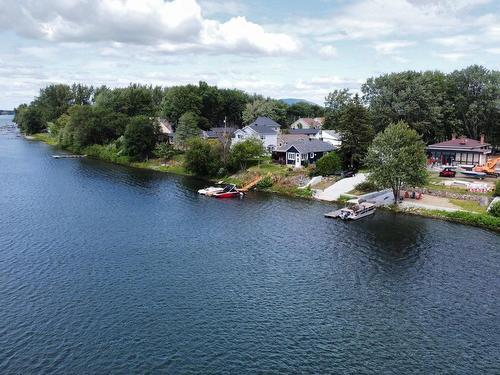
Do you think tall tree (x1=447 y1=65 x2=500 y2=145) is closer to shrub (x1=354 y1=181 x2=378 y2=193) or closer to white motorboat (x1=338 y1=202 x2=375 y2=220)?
shrub (x1=354 y1=181 x2=378 y2=193)

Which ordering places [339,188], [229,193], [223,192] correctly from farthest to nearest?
[223,192] < [229,193] < [339,188]

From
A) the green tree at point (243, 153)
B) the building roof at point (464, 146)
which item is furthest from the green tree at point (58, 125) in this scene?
the building roof at point (464, 146)

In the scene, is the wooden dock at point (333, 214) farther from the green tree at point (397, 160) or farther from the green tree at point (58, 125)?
the green tree at point (58, 125)

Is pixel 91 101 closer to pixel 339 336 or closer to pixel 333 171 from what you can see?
pixel 333 171

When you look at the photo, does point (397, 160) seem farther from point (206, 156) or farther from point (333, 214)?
point (206, 156)

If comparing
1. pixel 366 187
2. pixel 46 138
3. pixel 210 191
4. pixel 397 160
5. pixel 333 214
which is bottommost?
pixel 333 214

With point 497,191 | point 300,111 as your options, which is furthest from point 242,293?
point 300,111
